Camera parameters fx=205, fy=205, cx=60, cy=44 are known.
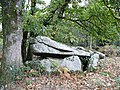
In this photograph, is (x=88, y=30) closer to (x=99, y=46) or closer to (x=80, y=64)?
(x=80, y=64)

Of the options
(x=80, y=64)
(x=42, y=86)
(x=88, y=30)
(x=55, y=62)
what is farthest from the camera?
(x=88, y=30)

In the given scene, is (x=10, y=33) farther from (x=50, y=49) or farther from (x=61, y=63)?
(x=61, y=63)

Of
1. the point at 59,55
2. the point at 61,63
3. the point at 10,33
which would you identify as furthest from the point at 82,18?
the point at 10,33

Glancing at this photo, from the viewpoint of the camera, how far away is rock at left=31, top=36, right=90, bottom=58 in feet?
26.7

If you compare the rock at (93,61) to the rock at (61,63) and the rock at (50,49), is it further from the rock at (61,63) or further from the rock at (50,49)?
the rock at (61,63)

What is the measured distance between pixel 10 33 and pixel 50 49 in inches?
98.5

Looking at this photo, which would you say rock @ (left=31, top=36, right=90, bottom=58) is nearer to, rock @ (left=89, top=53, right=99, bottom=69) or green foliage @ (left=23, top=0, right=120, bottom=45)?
rock @ (left=89, top=53, right=99, bottom=69)

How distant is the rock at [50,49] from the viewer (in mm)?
8138

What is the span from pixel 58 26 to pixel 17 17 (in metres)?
2.93

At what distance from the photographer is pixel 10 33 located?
6148 mm

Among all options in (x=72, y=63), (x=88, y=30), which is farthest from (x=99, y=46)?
(x=72, y=63)

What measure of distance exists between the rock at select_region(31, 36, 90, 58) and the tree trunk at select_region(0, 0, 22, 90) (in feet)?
5.78

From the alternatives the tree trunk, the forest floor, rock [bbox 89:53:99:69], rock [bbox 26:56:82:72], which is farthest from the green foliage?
the forest floor

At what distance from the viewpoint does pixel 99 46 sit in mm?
17359
